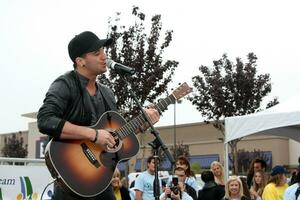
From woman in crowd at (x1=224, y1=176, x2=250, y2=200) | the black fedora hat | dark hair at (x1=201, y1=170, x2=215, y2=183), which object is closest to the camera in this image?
the black fedora hat

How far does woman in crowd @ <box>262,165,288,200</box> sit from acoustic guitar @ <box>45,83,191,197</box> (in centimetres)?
482

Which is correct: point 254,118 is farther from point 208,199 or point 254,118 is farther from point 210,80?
point 210,80

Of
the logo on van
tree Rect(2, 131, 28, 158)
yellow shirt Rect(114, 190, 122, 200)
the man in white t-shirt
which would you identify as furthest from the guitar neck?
tree Rect(2, 131, 28, 158)

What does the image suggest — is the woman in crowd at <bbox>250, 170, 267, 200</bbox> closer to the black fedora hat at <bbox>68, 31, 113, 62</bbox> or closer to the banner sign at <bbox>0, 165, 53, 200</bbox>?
the banner sign at <bbox>0, 165, 53, 200</bbox>

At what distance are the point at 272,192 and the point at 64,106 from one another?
17.6 feet

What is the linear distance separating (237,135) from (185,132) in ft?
155

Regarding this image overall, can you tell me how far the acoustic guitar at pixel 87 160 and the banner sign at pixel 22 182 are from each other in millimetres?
5126

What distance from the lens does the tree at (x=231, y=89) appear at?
27703 mm

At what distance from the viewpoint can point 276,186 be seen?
8.02 m

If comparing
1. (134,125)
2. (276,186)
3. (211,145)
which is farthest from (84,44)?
(211,145)

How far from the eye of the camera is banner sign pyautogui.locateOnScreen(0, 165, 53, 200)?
27.3ft

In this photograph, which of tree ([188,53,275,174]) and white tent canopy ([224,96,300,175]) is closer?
white tent canopy ([224,96,300,175])

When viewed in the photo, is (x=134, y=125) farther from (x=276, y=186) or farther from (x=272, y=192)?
(x=276, y=186)

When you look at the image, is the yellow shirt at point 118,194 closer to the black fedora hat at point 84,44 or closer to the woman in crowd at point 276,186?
the woman in crowd at point 276,186
